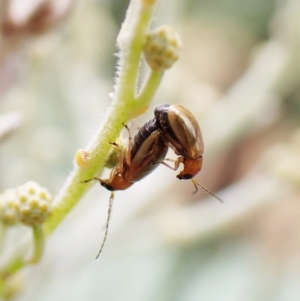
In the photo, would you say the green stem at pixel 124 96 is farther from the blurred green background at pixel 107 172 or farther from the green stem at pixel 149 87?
the blurred green background at pixel 107 172

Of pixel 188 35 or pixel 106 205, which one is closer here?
pixel 106 205

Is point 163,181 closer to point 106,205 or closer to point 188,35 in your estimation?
point 106,205

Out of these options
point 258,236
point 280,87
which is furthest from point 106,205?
point 258,236

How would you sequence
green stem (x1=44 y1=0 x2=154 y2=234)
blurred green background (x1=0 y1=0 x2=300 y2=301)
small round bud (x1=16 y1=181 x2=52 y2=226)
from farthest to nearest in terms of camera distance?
blurred green background (x1=0 y1=0 x2=300 y2=301), small round bud (x1=16 y1=181 x2=52 y2=226), green stem (x1=44 y1=0 x2=154 y2=234)

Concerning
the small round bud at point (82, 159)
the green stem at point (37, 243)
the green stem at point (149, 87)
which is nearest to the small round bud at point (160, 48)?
the green stem at point (149, 87)

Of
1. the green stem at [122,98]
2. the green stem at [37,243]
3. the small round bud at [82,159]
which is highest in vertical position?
the green stem at [122,98]

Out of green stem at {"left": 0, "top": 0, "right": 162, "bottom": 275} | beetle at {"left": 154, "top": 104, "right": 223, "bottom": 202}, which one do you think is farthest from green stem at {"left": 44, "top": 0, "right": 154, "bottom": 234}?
beetle at {"left": 154, "top": 104, "right": 223, "bottom": 202}

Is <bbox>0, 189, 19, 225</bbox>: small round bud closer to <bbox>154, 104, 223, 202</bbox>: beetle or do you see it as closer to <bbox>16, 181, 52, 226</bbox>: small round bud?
<bbox>16, 181, 52, 226</bbox>: small round bud
